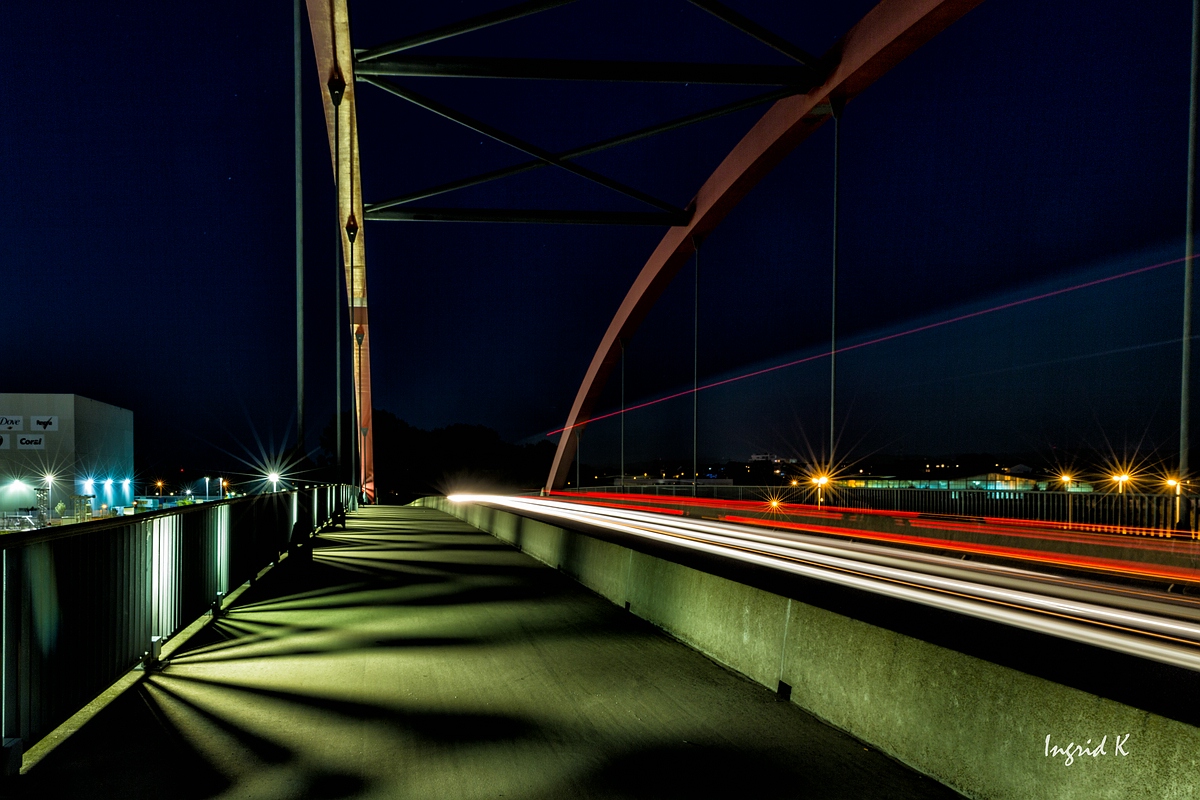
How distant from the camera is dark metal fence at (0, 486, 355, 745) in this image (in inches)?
172

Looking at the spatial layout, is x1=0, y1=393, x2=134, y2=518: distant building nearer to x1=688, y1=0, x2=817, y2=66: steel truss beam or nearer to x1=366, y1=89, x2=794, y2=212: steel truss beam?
x1=366, y1=89, x2=794, y2=212: steel truss beam

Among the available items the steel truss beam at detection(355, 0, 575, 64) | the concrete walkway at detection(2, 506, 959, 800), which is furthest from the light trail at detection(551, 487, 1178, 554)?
the steel truss beam at detection(355, 0, 575, 64)

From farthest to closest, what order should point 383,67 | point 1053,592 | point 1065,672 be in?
point 383,67 → point 1053,592 → point 1065,672

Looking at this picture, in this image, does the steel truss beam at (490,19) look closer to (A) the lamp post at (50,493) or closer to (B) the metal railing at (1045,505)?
(B) the metal railing at (1045,505)

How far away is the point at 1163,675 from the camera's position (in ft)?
16.7

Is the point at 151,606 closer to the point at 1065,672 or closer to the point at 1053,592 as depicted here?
the point at 1065,672

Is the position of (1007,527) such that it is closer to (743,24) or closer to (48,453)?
(743,24)

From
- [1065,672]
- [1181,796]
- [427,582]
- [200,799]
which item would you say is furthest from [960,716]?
[427,582]

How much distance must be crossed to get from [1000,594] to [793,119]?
16.9 meters

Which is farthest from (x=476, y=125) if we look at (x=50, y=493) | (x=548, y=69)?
(x=50, y=493)

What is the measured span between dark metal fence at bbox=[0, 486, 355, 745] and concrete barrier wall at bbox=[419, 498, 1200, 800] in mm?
4265

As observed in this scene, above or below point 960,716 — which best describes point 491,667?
below

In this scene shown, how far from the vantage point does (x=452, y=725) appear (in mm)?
5102

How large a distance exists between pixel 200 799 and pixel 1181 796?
154 inches
